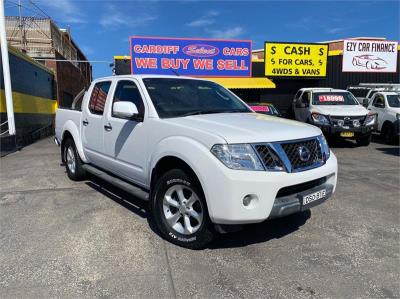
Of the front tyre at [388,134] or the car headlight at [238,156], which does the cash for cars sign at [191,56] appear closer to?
the front tyre at [388,134]

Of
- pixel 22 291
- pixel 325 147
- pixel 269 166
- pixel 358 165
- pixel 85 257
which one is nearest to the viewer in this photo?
pixel 22 291

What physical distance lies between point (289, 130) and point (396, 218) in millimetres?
2289

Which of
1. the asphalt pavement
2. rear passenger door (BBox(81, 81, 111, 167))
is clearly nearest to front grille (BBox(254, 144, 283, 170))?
the asphalt pavement

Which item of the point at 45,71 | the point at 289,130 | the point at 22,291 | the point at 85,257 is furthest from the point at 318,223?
the point at 45,71

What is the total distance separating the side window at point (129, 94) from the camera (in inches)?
185

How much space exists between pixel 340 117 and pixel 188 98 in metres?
8.23

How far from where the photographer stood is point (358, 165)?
8867mm

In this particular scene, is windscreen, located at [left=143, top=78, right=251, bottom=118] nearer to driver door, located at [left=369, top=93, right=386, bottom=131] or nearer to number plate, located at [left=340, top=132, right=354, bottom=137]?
number plate, located at [left=340, top=132, right=354, bottom=137]

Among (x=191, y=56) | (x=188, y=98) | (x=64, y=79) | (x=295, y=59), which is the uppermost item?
(x=191, y=56)

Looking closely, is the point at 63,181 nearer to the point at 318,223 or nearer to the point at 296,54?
the point at 318,223

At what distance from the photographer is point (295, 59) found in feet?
68.3

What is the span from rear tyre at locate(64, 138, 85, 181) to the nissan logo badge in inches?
161

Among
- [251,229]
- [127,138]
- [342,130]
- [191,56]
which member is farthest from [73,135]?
[191,56]

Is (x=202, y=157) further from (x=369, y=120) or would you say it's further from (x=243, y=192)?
(x=369, y=120)
